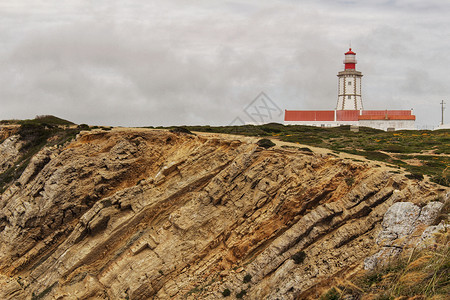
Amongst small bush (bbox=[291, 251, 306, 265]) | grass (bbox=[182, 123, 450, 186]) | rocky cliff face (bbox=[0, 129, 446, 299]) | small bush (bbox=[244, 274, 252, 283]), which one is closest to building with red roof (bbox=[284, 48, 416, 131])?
grass (bbox=[182, 123, 450, 186])

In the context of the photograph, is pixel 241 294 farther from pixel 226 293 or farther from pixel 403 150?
pixel 403 150

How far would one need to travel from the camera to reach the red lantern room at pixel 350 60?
73875mm

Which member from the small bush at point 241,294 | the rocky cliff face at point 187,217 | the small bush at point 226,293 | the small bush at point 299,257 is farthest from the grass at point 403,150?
the small bush at point 226,293

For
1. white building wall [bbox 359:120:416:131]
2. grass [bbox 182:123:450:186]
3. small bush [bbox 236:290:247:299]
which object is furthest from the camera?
white building wall [bbox 359:120:416:131]

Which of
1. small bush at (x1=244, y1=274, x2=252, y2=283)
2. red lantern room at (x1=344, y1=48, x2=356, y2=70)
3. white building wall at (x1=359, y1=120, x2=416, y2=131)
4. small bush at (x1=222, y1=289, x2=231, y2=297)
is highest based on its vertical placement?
red lantern room at (x1=344, y1=48, x2=356, y2=70)

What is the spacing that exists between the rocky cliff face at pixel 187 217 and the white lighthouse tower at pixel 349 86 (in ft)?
137

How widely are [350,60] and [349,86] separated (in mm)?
4600

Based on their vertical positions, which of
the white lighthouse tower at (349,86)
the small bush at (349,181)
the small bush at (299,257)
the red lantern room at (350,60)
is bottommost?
the small bush at (299,257)

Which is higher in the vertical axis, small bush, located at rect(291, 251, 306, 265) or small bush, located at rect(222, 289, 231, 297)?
small bush, located at rect(291, 251, 306, 265)

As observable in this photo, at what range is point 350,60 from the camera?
243 feet

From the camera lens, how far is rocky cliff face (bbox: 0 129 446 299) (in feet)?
83.3

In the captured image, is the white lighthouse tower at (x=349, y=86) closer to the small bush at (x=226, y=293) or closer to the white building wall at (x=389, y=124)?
the white building wall at (x=389, y=124)

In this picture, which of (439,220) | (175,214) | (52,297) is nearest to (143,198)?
(175,214)

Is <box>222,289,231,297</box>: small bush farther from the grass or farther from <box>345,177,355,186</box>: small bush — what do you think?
the grass
